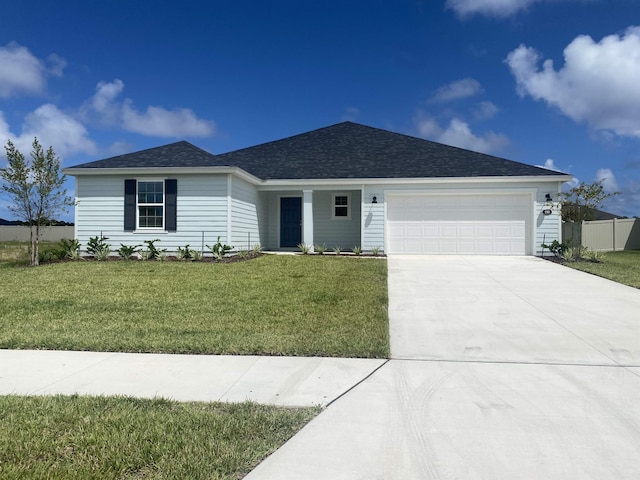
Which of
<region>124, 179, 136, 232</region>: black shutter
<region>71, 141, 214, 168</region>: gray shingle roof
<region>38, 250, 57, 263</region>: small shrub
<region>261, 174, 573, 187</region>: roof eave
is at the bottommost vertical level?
<region>38, 250, 57, 263</region>: small shrub

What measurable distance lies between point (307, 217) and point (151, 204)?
563 cm

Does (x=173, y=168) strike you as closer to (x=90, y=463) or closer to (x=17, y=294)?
(x=17, y=294)

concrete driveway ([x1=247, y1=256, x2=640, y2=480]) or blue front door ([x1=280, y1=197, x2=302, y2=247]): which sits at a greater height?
blue front door ([x1=280, y1=197, x2=302, y2=247])

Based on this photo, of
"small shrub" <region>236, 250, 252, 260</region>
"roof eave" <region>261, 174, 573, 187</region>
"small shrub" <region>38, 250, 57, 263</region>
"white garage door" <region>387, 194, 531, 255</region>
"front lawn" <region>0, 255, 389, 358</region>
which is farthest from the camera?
"white garage door" <region>387, 194, 531, 255</region>

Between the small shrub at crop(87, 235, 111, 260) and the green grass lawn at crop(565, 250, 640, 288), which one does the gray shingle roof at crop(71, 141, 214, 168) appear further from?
the green grass lawn at crop(565, 250, 640, 288)

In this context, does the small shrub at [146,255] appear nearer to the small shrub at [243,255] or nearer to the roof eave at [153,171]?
the roof eave at [153,171]

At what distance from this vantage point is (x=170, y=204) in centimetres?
1442

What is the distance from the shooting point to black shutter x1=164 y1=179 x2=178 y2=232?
1441 cm

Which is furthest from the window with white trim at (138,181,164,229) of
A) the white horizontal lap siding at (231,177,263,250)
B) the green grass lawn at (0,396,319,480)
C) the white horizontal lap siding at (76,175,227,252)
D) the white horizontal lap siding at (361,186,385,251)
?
the green grass lawn at (0,396,319,480)

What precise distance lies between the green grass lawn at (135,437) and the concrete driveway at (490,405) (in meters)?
0.23

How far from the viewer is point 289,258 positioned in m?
14.5

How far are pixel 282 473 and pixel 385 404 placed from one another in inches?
49.4

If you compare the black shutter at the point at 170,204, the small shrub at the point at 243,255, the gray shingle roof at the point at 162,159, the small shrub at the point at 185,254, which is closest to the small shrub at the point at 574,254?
the small shrub at the point at 243,255

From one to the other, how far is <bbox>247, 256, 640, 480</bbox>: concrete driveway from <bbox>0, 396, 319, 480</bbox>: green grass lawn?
0.76 feet
